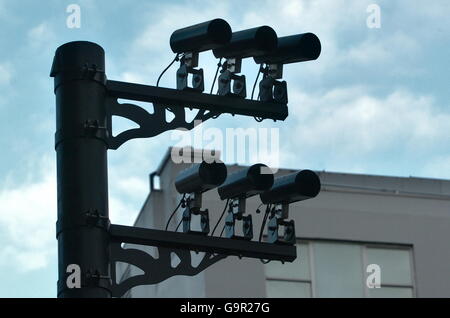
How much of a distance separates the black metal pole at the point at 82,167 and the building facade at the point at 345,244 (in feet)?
57.7

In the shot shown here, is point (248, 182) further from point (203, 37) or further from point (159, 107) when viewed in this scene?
point (203, 37)

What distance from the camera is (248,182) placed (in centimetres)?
885

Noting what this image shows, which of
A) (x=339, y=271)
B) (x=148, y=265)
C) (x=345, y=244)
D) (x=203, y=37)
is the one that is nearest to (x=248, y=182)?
(x=148, y=265)

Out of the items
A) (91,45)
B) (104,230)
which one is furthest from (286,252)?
(91,45)

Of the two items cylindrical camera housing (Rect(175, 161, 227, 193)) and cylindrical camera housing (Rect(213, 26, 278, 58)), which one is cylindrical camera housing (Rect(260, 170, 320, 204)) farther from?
cylindrical camera housing (Rect(213, 26, 278, 58))

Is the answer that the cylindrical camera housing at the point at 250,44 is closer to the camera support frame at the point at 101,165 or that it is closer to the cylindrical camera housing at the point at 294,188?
the camera support frame at the point at 101,165

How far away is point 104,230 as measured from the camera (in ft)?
27.1

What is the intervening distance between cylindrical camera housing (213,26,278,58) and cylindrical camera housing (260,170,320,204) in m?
0.88

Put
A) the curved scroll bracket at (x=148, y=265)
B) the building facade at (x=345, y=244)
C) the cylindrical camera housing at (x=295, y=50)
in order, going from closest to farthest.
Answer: the curved scroll bracket at (x=148, y=265) → the cylindrical camera housing at (x=295, y=50) → the building facade at (x=345, y=244)

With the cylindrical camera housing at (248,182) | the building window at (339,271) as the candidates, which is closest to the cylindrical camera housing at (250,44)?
the cylindrical camera housing at (248,182)

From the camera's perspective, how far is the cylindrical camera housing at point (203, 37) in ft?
28.8

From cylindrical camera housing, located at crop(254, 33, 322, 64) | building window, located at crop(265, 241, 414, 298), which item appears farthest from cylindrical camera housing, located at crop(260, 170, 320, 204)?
building window, located at crop(265, 241, 414, 298)

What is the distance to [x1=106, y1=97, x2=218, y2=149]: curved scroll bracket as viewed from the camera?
8.70m
